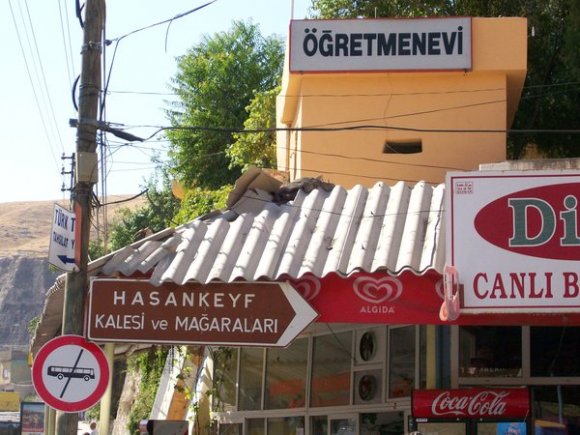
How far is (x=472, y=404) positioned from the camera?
460 inches

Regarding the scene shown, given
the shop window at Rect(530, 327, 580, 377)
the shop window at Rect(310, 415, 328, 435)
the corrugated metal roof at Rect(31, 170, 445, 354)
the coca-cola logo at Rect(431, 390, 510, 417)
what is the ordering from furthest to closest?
1. the shop window at Rect(310, 415, 328, 435)
2. the shop window at Rect(530, 327, 580, 377)
3. the coca-cola logo at Rect(431, 390, 510, 417)
4. the corrugated metal roof at Rect(31, 170, 445, 354)

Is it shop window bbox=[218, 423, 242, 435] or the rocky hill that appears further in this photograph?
the rocky hill

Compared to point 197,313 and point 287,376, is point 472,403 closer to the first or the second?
point 197,313

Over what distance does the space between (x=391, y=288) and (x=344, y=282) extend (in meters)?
0.51

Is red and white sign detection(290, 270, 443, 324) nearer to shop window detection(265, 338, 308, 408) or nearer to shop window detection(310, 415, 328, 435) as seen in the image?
shop window detection(310, 415, 328, 435)

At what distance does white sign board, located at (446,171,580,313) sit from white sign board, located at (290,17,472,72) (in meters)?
6.87

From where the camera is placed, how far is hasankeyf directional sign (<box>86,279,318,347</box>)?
10.9m

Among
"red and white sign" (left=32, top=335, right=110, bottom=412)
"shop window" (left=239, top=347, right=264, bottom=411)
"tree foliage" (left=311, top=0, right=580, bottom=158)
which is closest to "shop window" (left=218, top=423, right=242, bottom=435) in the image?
"shop window" (left=239, top=347, right=264, bottom=411)

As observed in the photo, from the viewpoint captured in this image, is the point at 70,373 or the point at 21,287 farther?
the point at 21,287

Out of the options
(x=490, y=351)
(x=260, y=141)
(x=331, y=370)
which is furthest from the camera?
(x=260, y=141)

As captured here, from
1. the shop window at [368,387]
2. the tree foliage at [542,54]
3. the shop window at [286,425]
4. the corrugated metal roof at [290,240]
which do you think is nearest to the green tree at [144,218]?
the tree foliage at [542,54]

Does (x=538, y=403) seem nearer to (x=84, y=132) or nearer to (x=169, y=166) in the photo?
(x=84, y=132)

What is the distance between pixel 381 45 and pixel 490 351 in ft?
19.9

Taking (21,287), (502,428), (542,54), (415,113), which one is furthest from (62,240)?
(21,287)
